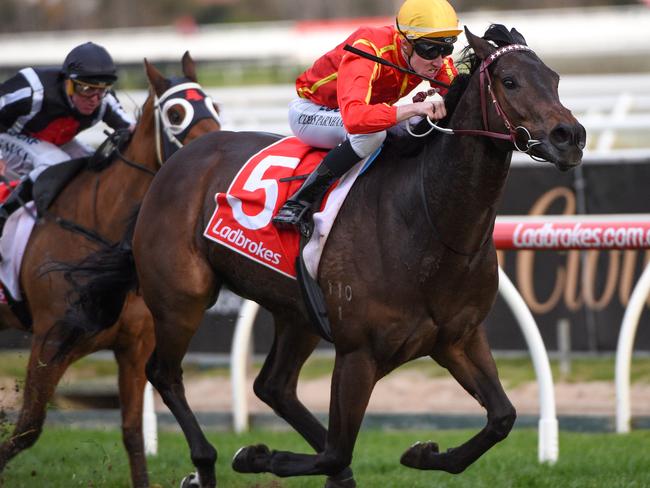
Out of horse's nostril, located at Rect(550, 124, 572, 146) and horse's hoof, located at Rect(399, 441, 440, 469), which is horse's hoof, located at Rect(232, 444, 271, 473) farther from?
horse's nostril, located at Rect(550, 124, 572, 146)

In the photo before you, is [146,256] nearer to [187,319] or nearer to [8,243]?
[187,319]

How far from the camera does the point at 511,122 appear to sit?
3.86 meters

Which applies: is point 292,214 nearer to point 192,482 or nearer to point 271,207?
point 271,207

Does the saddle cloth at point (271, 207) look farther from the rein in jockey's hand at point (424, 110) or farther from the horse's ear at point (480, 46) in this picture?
the horse's ear at point (480, 46)

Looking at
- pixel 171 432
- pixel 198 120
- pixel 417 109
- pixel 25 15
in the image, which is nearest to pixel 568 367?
pixel 171 432

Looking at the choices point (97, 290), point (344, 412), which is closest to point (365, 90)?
point (344, 412)

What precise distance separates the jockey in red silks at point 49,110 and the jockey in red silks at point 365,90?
135cm

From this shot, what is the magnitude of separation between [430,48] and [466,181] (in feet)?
1.67

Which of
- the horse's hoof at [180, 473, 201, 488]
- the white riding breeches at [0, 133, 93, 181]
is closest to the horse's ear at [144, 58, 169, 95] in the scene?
the white riding breeches at [0, 133, 93, 181]

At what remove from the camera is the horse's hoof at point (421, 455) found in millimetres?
4469

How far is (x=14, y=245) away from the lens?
5.78 meters

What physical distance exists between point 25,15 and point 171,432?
3555cm

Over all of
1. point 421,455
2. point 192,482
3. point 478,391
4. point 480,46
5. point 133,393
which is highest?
point 480,46

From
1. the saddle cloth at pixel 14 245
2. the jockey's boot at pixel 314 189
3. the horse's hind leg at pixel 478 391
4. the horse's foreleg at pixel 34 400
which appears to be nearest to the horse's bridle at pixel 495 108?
the jockey's boot at pixel 314 189
